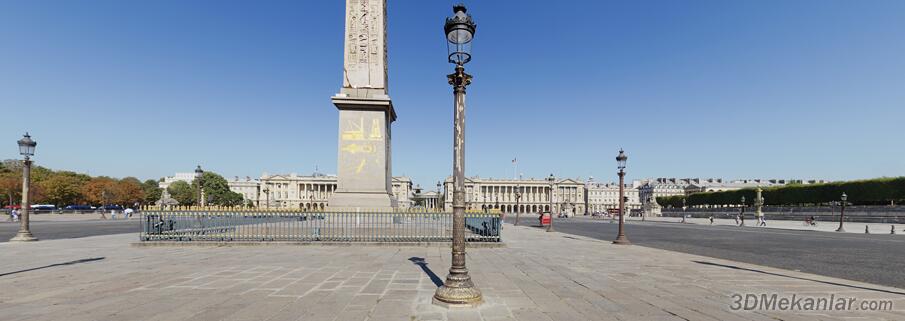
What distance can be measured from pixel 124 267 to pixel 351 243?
6495mm

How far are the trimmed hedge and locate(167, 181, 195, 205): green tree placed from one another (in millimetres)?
123941

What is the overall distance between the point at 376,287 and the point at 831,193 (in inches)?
3138

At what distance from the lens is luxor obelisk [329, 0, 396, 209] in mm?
18031

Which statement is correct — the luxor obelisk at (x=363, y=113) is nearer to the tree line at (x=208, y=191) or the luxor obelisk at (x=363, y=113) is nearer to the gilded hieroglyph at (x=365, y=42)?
the gilded hieroglyph at (x=365, y=42)

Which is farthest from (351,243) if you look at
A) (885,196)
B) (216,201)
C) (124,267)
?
(216,201)

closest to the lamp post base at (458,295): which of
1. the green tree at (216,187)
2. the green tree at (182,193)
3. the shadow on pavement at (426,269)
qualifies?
the shadow on pavement at (426,269)

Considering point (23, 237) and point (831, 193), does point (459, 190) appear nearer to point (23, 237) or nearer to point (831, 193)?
point (23, 237)

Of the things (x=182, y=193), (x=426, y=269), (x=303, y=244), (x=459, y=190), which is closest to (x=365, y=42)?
(x=303, y=244)

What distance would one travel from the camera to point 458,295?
604 centimetres

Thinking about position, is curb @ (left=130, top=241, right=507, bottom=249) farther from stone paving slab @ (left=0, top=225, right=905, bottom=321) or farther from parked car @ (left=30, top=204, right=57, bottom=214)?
parked car @ (left=30, top=204, right=57, bottom=214)

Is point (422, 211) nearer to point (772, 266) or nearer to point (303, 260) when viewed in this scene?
point (303, 260)

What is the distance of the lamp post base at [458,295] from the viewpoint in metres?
5.99

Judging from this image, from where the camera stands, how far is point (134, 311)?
18.8 ft

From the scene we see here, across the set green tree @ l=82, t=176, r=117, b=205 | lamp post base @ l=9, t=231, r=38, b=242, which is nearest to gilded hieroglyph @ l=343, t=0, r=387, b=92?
lamp post base @ l=9, t=231, r=38, b=242
